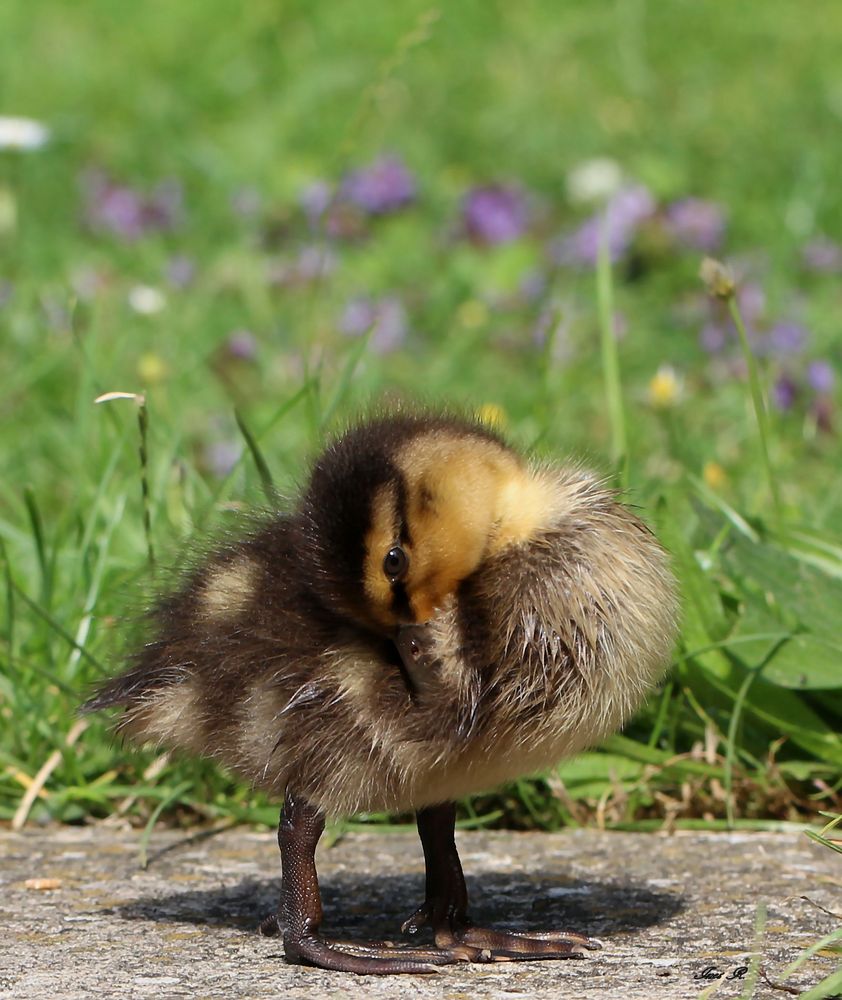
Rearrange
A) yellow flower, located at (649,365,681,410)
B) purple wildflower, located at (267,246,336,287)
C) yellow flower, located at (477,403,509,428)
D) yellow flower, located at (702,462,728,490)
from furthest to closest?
1. purple wildflower, located at (267,246,336,287)
2. yellow flower, located at (702,462,728,490)
3. yellow flower, located at (649,365,681,410)
4. yellow flower, located at (477,403,509,428)

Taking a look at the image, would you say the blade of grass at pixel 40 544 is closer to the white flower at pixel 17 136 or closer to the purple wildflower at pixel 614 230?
the white flower at pixel 17 136

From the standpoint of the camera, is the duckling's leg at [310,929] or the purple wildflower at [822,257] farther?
the purple wildflower at [822,257]

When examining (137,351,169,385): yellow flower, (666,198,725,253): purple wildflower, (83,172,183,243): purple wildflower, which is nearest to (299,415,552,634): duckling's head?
(137,351,169,385): yellow flower

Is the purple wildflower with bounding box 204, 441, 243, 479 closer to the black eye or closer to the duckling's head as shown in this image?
the duckling's head

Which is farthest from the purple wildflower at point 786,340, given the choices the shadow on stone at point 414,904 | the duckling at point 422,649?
the duckling at point 422,649

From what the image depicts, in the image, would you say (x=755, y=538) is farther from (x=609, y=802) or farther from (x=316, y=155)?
(x=316, y=155)

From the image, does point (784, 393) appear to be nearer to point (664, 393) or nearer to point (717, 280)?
point (664, 393)

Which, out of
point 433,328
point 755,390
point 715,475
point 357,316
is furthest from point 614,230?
point 755,390
